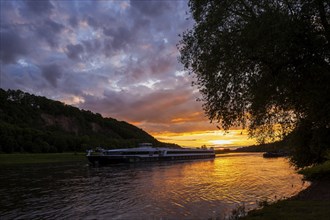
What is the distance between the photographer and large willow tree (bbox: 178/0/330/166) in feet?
60.5

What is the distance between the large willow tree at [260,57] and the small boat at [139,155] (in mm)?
90066

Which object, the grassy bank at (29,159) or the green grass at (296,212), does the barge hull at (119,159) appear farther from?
the green grass at (296,212)

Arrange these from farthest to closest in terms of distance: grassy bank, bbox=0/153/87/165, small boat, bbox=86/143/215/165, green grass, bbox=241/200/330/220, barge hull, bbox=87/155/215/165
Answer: grassy bank, bbox=0/153/87/165 → small boat, bbox=86/143/215/165 → barge hull, bbox=87/155/215/165 → green grass, bbox=241/200/330/220

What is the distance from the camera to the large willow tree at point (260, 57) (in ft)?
60.5

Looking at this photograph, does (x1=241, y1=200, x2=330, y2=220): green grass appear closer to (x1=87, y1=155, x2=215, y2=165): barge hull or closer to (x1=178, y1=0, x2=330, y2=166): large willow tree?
(x1=178, y1=0, x2=330, y2=166): large willow tree

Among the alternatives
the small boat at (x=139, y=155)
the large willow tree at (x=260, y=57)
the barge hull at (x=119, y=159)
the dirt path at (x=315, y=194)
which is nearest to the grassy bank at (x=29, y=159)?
the small boat at (x=139, y=155)

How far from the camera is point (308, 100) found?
20891 millimetres

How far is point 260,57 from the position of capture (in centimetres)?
1912

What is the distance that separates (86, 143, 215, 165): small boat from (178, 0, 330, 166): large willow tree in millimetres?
90066

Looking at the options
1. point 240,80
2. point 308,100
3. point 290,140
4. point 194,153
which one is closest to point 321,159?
point 290,140

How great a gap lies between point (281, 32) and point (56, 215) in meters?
19.5

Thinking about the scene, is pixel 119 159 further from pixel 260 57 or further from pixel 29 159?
pixel 260 57

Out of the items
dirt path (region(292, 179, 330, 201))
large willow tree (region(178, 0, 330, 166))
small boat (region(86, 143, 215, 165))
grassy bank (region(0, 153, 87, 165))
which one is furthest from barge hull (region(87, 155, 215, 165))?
large willow tree (region(178, 0, 330, 166))

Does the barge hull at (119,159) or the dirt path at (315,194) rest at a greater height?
the barge hull at (119,159)
